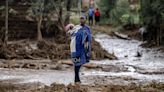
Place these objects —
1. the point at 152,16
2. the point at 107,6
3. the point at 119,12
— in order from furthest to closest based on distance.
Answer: the point at 107,6 → the point at 119,12 → the point at 152,16

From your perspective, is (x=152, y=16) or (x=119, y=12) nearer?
(x=152, y=16)

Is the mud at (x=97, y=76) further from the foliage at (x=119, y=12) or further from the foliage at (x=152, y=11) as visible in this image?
the foliage at (x=119, y=12)

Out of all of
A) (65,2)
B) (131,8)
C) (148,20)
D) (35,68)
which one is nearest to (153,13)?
(148,20)

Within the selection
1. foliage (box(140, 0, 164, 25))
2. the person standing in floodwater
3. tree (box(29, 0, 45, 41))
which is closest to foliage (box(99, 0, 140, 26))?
foliage (box(140, 0, 164, 25))

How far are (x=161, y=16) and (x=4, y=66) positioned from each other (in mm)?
12130

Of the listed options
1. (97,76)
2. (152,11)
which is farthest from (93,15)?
(97,76)

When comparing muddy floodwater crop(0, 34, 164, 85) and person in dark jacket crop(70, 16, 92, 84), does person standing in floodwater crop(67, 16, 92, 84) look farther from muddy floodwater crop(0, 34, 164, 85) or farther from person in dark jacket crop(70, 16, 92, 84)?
muddy floodwater crop(0, 34, 164, 85)

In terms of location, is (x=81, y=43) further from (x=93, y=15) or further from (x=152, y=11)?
(x=93, y=15)

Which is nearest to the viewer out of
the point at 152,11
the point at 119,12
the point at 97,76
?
the point at 97,76

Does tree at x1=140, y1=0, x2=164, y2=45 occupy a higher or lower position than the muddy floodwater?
higher

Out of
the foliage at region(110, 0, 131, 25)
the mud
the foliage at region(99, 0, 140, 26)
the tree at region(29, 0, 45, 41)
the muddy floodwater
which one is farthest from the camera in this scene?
the foliage at region(110, 0, 131, 25)

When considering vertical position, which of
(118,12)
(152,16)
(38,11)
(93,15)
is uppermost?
(38,11)

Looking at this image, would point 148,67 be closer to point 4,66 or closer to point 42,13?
point 4,66

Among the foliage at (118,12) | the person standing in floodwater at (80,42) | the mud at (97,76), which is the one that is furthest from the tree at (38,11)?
the foliage at (118,12)
